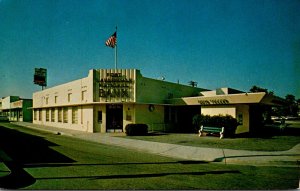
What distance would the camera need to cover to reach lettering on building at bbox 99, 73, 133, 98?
23141 mm

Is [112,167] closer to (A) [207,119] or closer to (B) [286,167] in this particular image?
(B) [286,167]

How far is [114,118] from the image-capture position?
926 inches

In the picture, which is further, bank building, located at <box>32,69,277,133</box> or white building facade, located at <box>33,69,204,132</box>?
white building facade, located at <box>33,69,204,132</box>

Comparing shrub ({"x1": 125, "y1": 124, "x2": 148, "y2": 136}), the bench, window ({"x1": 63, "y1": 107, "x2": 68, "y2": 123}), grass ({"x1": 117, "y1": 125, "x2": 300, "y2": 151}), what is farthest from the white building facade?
grass ({"x1": 117, "y1": 125, "x2": 300, "y2": 151})

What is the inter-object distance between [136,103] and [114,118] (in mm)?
2570

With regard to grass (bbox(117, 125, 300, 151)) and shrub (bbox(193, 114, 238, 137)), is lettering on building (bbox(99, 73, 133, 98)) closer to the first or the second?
grass (bbox(117, 125, 300, 151))

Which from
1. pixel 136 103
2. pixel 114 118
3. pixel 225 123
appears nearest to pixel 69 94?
pixel 114 118

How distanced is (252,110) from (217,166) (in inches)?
651

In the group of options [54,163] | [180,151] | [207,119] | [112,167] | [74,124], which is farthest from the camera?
[74,124]

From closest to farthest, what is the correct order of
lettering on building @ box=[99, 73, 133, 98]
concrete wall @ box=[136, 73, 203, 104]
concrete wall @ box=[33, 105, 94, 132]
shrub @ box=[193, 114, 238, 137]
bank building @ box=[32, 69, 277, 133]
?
1. shrub @ box=[193, 114, 238, 137]
2. bank building @ box=[32, 69, 277, 133]
3. lettering on building @ box=[99, 73, 133, 98]
4. concrete wall @ box=[136, 73, 203, 104]
5. concrete wall @ box=[33, 105, 94, 132]

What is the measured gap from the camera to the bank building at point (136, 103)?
21.3 m

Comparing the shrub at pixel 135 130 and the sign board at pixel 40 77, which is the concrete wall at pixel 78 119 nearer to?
the shrub at pixel 135 130

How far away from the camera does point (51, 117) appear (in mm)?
36250

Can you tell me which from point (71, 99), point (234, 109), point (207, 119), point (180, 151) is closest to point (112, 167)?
point (180, 151)
